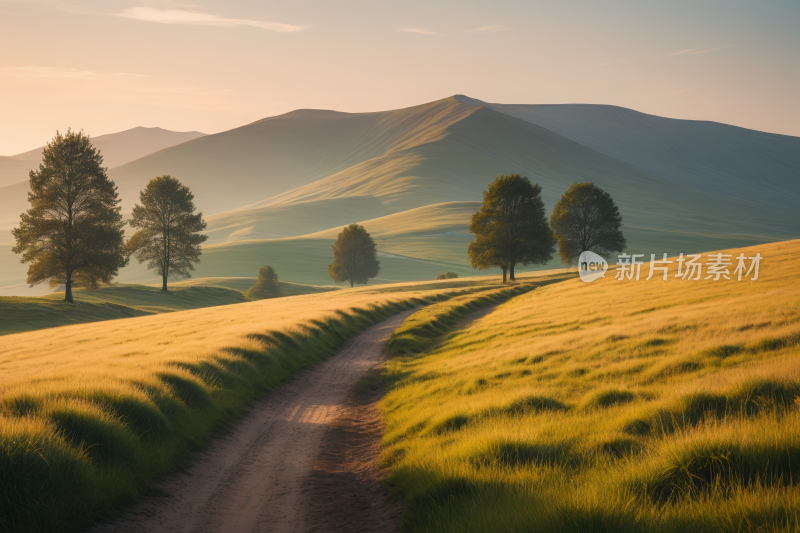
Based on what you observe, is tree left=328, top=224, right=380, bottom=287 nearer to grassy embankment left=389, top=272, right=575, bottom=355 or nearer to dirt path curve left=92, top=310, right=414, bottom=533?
grassy embankment left=389, top=272, right=575, bottom=355

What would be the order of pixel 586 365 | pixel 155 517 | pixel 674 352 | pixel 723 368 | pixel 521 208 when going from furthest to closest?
pixel 521 208, pixel 586 365, pixel 674 352, pixel 723 368, pixel 155 517

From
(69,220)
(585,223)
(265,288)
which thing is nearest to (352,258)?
(265,288)

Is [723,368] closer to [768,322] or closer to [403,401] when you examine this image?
[768,322]

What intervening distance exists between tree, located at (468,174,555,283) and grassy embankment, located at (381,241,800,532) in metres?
46.0

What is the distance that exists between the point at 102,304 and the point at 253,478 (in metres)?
51.1

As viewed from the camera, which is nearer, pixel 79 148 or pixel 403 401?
pixel 403 401

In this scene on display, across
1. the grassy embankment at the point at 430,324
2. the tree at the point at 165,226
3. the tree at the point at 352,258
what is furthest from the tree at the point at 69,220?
the tree at the point at 352,258

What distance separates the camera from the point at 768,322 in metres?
14.0

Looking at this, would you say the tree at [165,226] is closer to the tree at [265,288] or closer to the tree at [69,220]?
the tree at [265,288]

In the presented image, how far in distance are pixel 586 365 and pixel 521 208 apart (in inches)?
2032

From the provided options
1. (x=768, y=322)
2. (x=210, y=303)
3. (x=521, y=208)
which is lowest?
(x=210, y=303)

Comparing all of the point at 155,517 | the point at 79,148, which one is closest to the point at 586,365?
the point at 155,517

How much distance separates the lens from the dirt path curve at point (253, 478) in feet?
25.2

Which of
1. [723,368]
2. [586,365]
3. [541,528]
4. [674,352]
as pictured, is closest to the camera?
[541,528]
